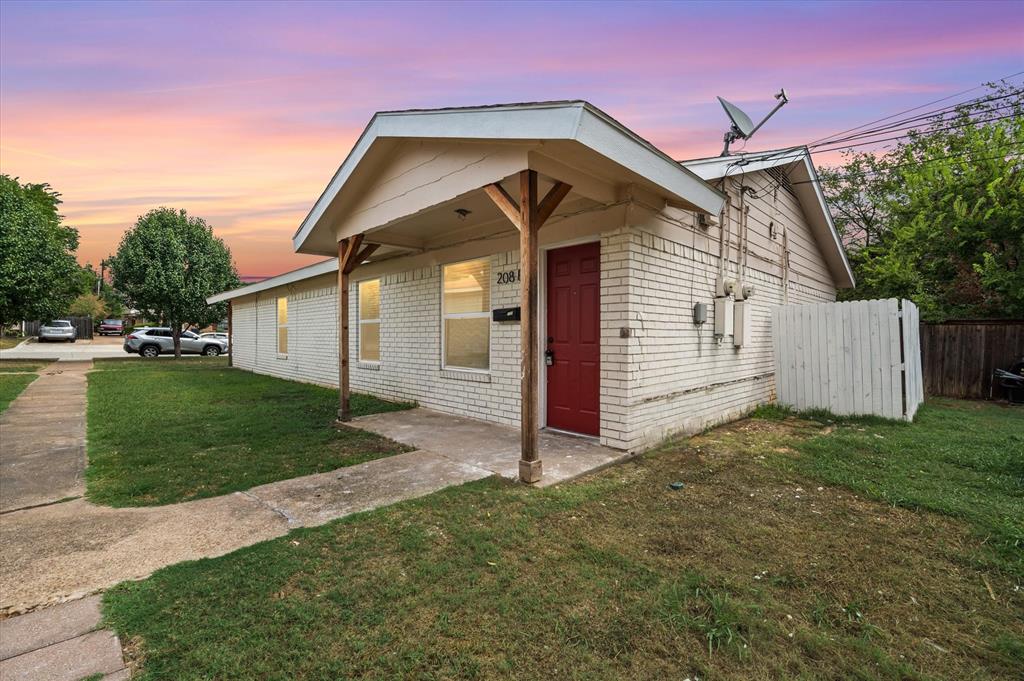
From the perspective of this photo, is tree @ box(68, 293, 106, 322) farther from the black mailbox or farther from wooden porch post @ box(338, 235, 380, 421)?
the black mailbox

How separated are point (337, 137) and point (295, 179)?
84.9 inches

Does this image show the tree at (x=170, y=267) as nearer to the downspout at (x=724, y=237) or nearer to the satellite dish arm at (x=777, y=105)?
the downspout at (x=724, y=237)

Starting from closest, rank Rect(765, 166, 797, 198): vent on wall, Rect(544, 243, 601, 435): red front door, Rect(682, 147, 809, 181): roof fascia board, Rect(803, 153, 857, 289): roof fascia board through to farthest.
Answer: Rect(544, 243, 601, 435): red front door → Rect(682, 147, 809, 181): roof fascia board → Rect(765, 166, 797, 198): vent on wall → Rect(803, 153, 857, 289): roof fascia board

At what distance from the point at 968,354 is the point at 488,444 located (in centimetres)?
Result: 1114

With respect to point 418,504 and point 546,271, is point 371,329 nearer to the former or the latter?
point 546,271

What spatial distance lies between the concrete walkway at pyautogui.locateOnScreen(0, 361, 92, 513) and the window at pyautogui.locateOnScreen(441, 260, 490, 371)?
4276 mm

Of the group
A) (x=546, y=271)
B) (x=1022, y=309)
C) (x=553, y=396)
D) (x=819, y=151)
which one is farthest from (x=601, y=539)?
(x=1022, y=309)

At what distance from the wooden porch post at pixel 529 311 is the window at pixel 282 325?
36.6 ft

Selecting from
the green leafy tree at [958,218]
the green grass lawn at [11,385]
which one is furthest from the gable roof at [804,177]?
the green grass lawn at [11,385]

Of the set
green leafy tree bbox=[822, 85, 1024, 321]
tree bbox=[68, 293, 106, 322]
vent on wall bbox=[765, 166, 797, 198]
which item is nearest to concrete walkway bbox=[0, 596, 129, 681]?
vent on wall bbox=[765, 166, 797, 198]

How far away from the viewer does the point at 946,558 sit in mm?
2666

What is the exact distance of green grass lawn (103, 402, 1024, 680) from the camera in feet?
5.94

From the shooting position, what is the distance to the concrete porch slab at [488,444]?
14.1 ft

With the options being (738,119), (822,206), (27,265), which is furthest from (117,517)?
(27,265)
